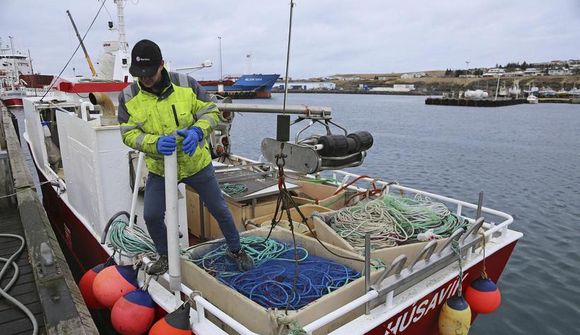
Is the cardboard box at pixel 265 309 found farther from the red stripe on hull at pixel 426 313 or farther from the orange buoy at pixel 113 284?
the orange buoy at pixel 113 284

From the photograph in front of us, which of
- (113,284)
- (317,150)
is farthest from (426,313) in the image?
(113,284)

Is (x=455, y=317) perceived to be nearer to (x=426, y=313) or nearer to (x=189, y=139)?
(x=426, y=313)

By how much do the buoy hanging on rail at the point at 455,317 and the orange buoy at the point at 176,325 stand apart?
2262 millimetres

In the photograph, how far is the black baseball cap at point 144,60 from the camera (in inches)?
99.5

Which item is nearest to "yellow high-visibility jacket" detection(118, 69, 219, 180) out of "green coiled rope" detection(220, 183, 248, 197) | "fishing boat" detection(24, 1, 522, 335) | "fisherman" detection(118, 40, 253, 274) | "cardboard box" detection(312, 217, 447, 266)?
"fisherman" detection(118, 40, 253, 274)

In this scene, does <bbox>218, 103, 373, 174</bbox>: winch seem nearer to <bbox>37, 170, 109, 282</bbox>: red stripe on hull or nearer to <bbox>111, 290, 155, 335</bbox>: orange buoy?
<bbox>111, 290, 155, 335</bbox>: orange buoy

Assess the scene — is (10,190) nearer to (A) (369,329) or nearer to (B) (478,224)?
(A) (369,329)

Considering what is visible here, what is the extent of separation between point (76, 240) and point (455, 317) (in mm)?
5185

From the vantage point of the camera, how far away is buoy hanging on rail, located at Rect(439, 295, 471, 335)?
3416 millimetres

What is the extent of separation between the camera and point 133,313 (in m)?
2.93

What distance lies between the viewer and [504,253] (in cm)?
427

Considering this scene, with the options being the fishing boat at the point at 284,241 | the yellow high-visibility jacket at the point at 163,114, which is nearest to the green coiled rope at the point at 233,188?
the fishing boat at the point at 284,241

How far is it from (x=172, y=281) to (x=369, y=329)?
1.41 m

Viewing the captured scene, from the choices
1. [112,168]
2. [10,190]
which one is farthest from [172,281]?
[10,190]
